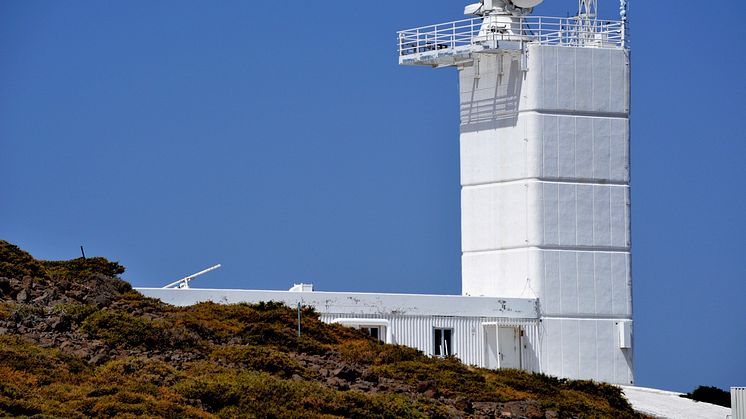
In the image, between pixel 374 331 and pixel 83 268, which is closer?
pixel 83 268

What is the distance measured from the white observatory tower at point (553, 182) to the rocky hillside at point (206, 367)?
210 inches

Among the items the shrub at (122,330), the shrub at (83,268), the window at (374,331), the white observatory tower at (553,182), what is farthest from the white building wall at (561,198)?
the shrub at (122,330)

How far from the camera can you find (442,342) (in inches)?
1593

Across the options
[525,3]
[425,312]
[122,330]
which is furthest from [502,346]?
[122,330]

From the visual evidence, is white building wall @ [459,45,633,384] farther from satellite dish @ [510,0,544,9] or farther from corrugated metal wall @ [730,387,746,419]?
corrugated metal wall @ [730,387,746,419]

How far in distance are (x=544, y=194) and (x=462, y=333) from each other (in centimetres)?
424

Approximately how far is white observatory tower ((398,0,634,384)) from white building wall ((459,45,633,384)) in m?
0.03

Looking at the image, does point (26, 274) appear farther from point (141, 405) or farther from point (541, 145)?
point (541, 145)

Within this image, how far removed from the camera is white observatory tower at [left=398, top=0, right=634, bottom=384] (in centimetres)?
4200

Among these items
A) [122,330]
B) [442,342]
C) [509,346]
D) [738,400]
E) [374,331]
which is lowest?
[738,400]

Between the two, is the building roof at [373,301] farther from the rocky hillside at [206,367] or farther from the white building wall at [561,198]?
the rocky hillside at [206,367]

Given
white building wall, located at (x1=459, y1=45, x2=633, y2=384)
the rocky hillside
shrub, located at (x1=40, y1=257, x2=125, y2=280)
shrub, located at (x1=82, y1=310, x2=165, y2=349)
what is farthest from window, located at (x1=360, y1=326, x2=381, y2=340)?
shrub, located at (x1=82, y1=310, x2=165, y2=349)

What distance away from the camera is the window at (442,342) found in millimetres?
40344

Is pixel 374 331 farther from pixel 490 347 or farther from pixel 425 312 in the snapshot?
pixel 490 347
